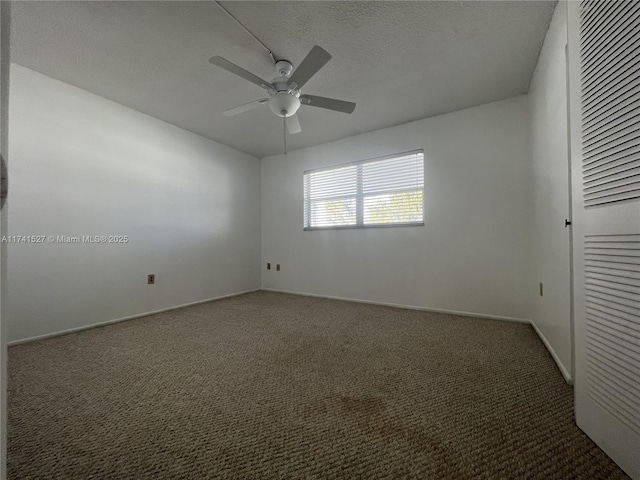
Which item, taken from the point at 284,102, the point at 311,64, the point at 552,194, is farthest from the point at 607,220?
the point at 284,102

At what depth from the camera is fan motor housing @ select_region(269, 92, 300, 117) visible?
1787 mm

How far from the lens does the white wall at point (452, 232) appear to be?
251 cm

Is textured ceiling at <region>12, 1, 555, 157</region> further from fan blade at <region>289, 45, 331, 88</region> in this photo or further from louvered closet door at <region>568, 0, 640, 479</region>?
louvered closet door at <region>568, 0, 640, 479</region>

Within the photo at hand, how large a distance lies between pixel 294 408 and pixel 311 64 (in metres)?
1.92

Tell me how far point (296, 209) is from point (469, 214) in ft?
7.70

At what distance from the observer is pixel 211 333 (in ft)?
7.28

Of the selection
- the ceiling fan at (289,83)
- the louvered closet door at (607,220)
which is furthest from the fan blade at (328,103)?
the louvered closet door at (607,220)

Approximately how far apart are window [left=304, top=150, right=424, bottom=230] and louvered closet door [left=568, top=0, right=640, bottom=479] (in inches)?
75.4

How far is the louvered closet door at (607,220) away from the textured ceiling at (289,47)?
804mm

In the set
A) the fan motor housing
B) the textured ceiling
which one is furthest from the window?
the fan motor housing

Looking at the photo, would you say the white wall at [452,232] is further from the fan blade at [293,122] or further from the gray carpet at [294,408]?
the fan blade at [293,122]

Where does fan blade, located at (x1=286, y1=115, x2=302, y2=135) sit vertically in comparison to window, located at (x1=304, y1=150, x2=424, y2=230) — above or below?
above

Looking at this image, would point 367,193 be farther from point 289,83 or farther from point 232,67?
point 232,67

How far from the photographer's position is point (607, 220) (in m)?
0.93
